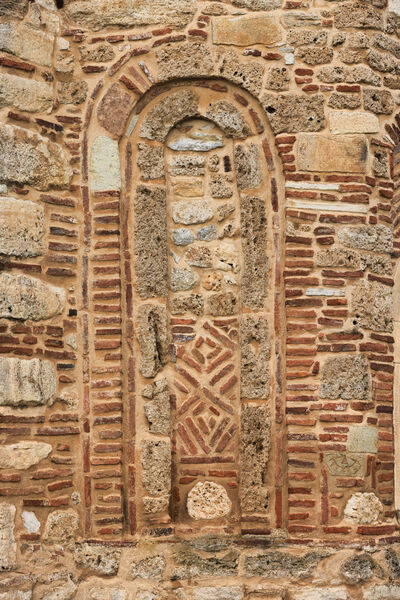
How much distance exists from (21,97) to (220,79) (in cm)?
133

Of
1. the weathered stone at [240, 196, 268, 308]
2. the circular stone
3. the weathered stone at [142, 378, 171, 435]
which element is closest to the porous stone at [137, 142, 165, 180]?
the weathered stone at [240, 196, 268, 308]

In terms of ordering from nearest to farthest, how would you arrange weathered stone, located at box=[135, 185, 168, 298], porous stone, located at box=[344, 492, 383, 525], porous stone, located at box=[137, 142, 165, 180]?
1. porous stone, located at box=[344, 492, 383, 525]
2. weathered stone, located at box=[135, 185, 168, 298]
3. porous stone, located at box=[137, 142, 165, 180]

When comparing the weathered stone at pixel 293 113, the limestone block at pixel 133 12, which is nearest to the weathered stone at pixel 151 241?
the weathered stone at pixel 293 113

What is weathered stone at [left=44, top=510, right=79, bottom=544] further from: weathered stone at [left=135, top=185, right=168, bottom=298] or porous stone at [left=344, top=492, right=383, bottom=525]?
porous stone at [left=344, top=492, right=383, bottom=525]

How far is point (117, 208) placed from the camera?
6207mm

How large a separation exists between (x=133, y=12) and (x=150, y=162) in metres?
1.02

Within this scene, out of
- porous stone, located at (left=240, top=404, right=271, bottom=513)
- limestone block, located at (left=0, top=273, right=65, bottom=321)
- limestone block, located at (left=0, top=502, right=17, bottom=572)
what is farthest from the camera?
porous stone, located at (left=240, top=404, right=271, bottom=513)

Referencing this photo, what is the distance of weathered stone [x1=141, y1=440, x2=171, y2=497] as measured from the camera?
6.04 m

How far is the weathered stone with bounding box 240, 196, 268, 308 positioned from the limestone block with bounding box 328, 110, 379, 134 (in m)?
0.71

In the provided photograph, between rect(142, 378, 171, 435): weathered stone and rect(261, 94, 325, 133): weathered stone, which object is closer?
rect(142, 378, 171, 435): weathered stone

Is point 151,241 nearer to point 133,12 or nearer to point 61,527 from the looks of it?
point 133,12

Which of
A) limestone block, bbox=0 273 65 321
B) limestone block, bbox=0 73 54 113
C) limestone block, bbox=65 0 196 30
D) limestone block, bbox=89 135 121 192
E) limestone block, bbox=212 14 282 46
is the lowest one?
limestone block, bbox=0 273 65 321

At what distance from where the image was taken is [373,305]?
624 cm

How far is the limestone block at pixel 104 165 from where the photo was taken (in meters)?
6.24
